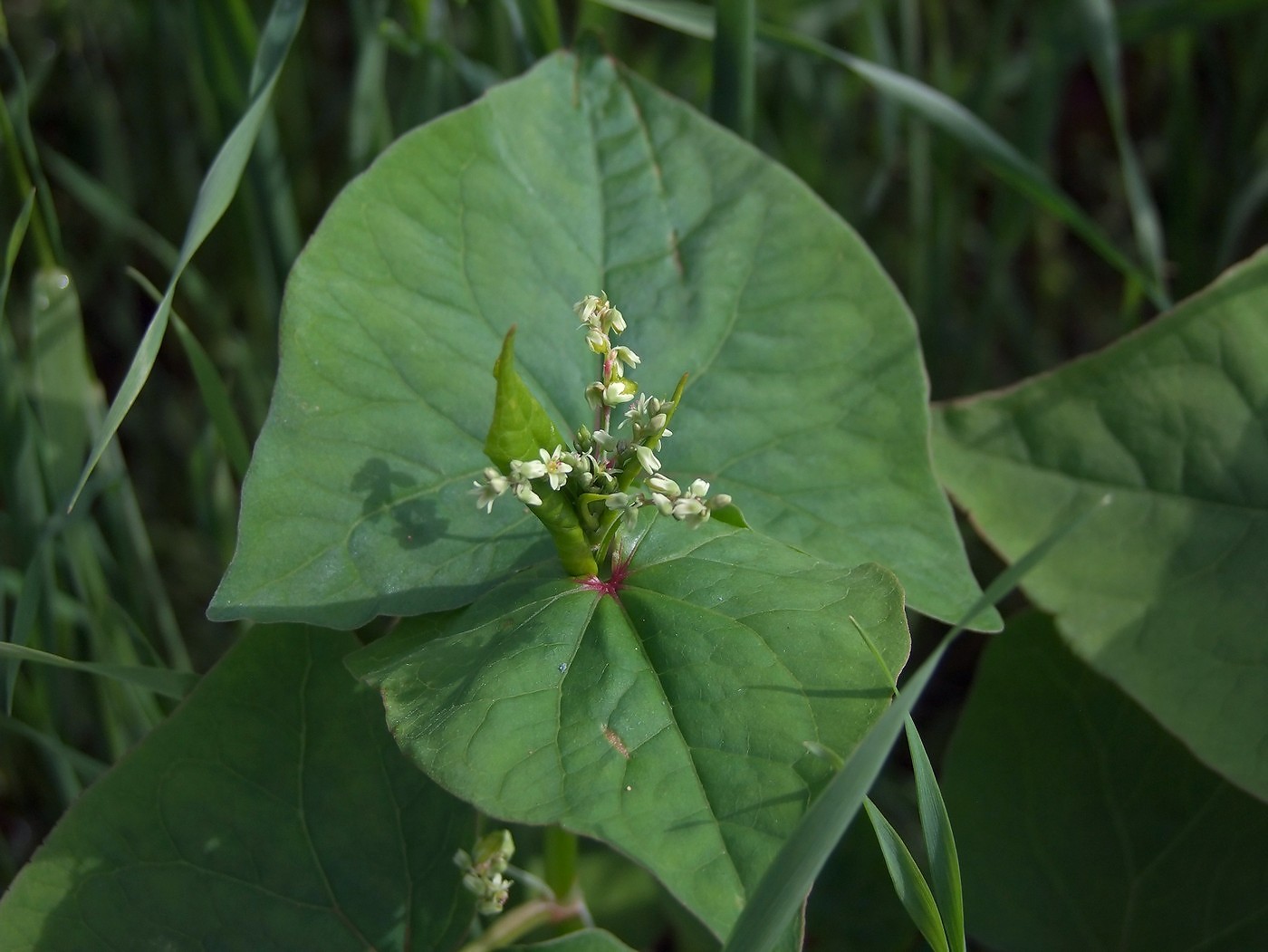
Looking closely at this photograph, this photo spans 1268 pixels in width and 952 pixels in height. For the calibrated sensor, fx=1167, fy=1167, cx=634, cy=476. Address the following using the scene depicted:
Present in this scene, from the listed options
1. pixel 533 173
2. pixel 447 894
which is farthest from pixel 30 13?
pixel 447 894

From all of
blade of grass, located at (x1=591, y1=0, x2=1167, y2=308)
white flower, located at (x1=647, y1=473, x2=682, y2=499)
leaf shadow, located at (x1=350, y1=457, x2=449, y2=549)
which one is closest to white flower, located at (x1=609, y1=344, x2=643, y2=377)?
white flower, located at (x1=647, y1=473, x2=682, y2=499)

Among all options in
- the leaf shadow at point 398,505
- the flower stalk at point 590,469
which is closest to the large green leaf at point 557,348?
the leaf shadow at point 398,505

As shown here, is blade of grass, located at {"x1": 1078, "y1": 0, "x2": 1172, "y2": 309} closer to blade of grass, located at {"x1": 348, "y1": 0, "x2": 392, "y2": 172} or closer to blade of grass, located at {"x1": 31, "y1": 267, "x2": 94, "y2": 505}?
blade of grass, located at {"x1": 348, "y1": 0, "x2": 392, "y2": 172}

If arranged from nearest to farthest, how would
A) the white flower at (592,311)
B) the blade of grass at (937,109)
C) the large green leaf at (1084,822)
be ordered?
the white flower at (592,311)
the large green leaf at (1084,822)
the blade of grass at (937,109)

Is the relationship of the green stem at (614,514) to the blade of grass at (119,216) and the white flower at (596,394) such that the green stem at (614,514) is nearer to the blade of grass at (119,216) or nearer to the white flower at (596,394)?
the white flower at (596,394)

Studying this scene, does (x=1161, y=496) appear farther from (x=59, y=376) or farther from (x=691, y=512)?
(x=59, y=376)

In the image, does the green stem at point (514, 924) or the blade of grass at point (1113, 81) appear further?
the blade of grass at point (1113, 81)
